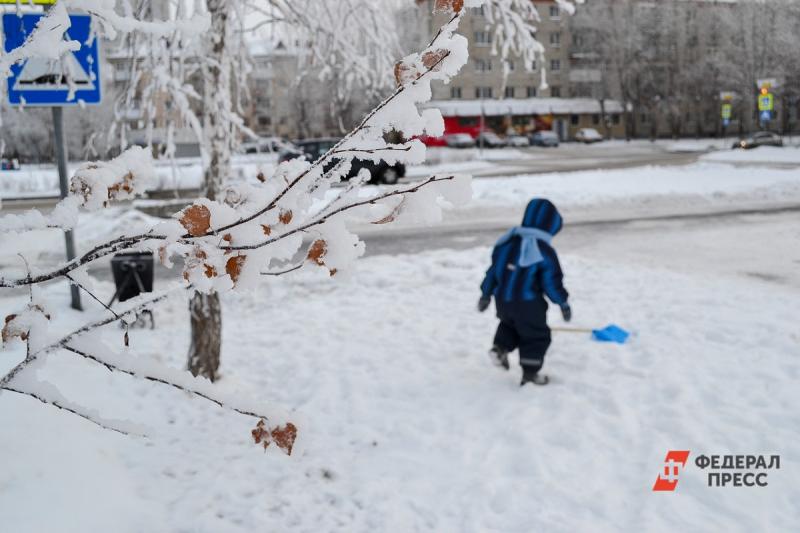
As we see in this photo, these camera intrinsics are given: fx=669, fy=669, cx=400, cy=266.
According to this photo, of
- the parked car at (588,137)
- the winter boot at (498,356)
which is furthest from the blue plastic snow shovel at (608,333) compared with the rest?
the parked car at (588,137)

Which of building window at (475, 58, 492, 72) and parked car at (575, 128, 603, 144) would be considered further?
building window at (475, 58, 492, 72)

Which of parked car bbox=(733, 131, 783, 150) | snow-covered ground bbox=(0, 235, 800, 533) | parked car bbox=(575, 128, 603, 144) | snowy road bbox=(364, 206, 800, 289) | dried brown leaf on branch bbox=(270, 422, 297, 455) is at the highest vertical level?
parked car bbox=(575, 128, 603, 144)

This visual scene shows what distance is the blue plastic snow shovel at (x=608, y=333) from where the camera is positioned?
5.75 meters

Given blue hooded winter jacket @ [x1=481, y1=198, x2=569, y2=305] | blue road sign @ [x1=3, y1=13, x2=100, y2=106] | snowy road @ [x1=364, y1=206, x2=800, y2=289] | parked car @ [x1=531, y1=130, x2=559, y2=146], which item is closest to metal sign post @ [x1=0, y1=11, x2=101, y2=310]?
blue road sign @ [x1=3, y1=13, x2=100, y2=106]

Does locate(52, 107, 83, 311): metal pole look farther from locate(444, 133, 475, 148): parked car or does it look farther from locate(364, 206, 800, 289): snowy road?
locate(444, 133, 475, 148): parked car

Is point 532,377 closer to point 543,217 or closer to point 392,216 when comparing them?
point 543,217

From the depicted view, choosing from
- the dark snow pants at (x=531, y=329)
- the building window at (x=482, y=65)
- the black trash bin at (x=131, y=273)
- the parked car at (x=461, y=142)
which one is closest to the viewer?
the dark snow pants at (x=531, y=329)

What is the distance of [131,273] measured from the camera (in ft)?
22.5

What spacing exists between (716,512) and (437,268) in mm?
6135

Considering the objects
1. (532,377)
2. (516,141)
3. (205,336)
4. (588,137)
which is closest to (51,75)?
(205,336)

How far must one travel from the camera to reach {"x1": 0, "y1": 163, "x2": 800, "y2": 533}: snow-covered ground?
319 cm

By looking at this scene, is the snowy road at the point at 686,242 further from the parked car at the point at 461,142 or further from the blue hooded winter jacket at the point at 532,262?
the parked car at the point at 461,142

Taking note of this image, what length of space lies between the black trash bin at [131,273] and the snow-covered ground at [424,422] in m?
0.39

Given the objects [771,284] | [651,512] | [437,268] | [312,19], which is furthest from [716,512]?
[437,268]
